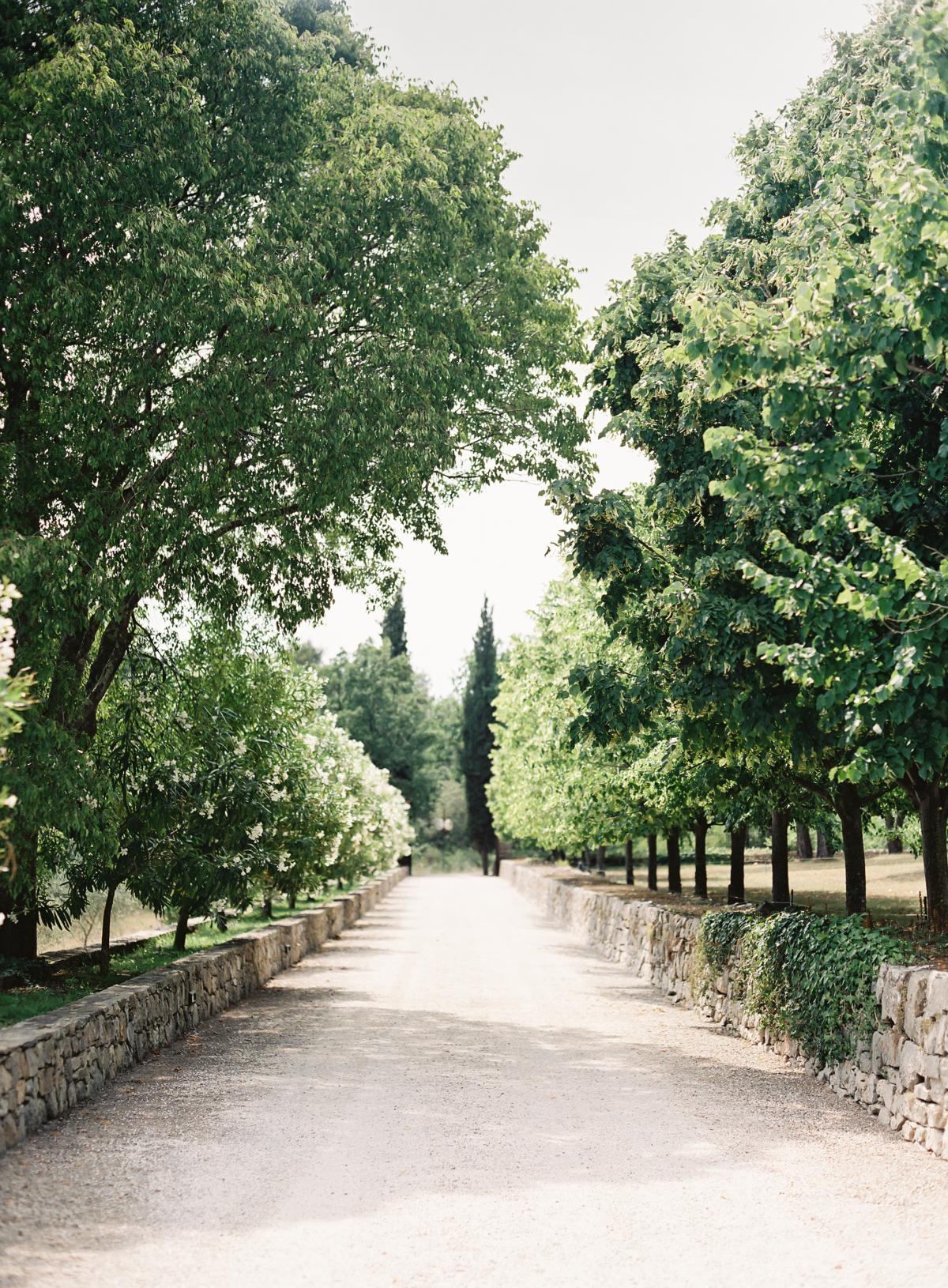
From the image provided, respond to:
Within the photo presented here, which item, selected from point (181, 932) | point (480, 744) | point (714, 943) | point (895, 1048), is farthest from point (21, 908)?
point (480, 744)

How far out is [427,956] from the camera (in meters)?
20.1

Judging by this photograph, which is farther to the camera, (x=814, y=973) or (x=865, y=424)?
(x=814, y=973)

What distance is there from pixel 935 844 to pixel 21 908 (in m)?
9.84

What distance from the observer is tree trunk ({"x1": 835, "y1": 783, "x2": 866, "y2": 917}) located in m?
14.1

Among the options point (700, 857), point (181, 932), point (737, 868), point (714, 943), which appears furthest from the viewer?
point (700, 857)

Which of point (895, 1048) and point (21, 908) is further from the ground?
point (21, 908)

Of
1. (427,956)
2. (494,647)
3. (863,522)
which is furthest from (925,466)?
(494,647)

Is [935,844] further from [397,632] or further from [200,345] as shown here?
[397,632]

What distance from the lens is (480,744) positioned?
224 feet

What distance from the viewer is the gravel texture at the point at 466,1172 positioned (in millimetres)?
5328

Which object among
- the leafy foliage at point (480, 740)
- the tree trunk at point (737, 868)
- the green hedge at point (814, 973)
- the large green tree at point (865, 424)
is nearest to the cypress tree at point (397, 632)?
the leafy foliage at point (480, 740)

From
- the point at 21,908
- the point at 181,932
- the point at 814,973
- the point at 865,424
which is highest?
the point at 865,424

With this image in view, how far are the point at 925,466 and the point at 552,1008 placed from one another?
27.2 feet

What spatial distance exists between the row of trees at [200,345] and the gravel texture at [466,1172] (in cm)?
292
